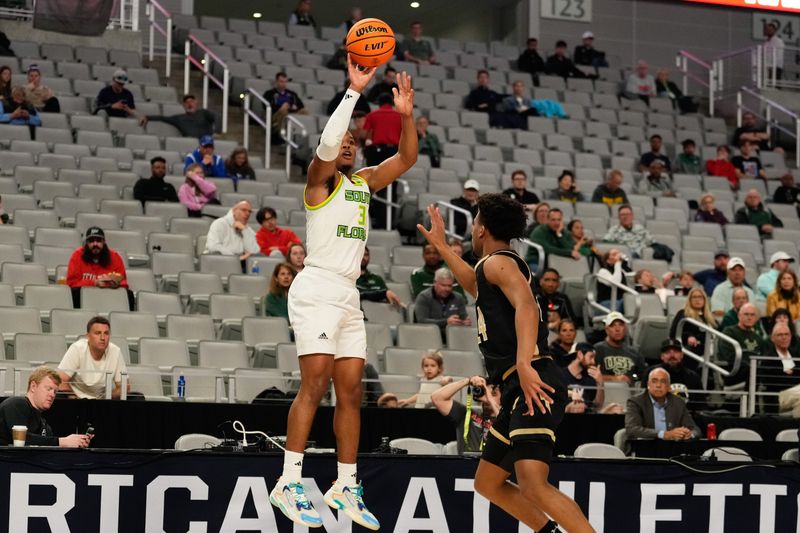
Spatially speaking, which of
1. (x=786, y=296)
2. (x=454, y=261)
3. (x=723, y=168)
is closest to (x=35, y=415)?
(x=454, y=261)

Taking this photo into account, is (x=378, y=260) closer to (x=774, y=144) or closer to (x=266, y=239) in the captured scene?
(x=266, y=239)

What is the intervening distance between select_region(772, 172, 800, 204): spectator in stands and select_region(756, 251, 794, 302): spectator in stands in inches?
154

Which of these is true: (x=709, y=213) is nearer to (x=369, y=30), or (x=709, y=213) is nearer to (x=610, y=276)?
(x=610, y=276)

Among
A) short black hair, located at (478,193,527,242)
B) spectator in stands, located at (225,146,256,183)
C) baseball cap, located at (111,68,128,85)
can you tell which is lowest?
short black hair, located at (478,193,527,242)

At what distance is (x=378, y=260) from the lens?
1441 centimetres

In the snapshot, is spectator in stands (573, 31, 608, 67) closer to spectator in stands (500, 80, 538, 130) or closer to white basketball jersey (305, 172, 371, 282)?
spectator in stands (500, 80, 538, 130)

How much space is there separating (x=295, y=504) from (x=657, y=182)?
12.6 m

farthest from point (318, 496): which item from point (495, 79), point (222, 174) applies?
point (495, 79)

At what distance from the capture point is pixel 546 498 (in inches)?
261

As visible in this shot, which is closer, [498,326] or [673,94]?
[498,326]

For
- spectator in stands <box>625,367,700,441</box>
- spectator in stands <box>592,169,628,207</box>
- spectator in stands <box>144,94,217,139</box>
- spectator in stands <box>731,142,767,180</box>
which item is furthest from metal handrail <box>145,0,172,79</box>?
spectator in stands <box>625,367,700,441</box>

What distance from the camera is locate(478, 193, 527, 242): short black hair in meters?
6.89

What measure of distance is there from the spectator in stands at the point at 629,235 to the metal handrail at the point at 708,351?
245 centimetres

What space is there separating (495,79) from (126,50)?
5.88 meters
